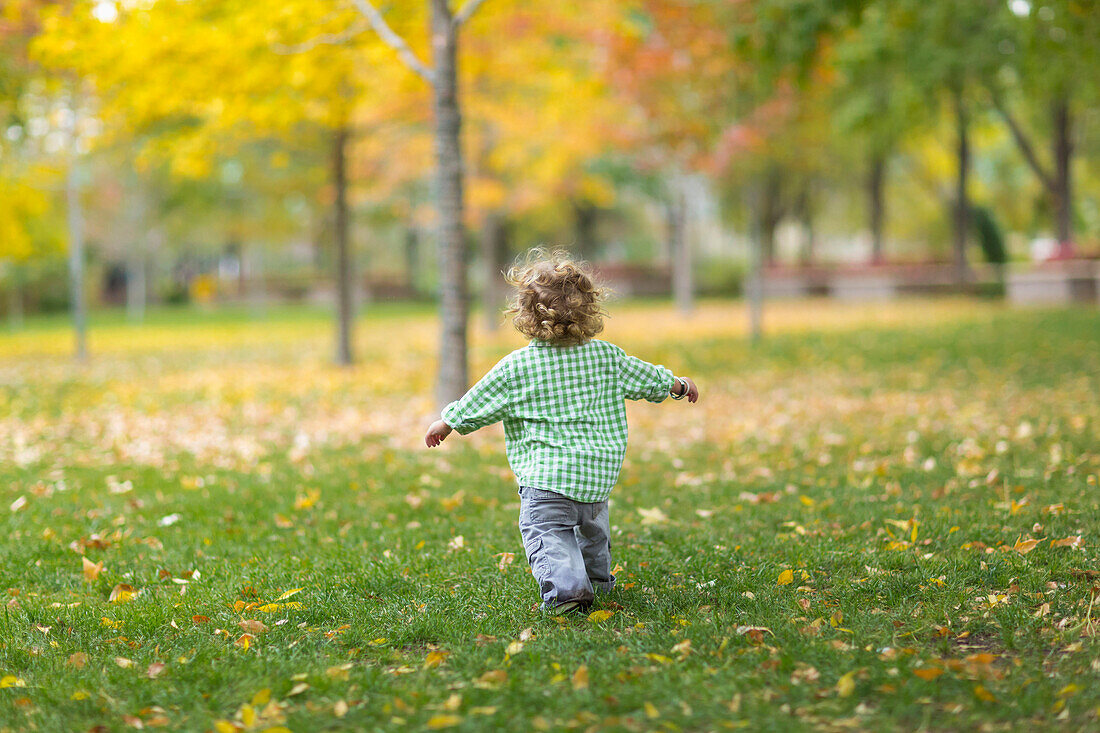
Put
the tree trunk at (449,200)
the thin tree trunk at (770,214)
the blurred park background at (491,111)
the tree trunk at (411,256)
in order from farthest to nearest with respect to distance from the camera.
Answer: the tree trunk at (411,256) < the thin tree trunk at (770,214) < the blurred park background at (491,111) < the tree trunk at (449,200)

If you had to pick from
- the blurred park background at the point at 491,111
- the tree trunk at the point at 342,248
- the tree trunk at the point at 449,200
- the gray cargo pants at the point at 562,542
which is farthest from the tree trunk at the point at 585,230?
the gray cargo pants at the point at 562,542

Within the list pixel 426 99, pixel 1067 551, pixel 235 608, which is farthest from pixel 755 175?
pixel 235 608

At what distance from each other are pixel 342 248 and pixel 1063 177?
60.6ft

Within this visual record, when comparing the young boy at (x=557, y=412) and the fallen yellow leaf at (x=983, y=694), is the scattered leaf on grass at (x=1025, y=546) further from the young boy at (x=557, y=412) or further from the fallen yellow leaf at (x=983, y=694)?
the young boy at (x=557, y=412)

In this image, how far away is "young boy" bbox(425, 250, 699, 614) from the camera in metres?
3.71

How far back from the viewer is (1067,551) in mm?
4281

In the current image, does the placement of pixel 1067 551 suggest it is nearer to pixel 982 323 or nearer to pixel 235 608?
pixel 235 608

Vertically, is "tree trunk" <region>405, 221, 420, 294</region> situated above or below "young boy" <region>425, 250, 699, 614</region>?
above

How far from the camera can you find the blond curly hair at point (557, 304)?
3727 millimetres

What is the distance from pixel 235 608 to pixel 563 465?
5.01 ft

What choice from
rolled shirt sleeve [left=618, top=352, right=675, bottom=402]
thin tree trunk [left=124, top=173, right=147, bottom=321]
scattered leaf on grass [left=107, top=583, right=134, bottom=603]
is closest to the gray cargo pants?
rolled shirt sleeve [left=618, top=352, right=675, bottom=402]

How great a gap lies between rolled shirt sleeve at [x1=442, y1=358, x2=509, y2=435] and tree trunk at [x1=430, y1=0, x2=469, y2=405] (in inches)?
174

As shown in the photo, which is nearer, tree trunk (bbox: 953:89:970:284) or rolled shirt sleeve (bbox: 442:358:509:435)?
rolled shirt sleeve (bbox: 442:358:509:435)

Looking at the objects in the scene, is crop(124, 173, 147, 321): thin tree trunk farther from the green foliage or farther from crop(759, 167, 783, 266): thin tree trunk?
the green foliage
